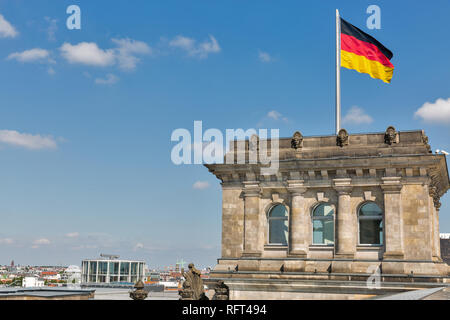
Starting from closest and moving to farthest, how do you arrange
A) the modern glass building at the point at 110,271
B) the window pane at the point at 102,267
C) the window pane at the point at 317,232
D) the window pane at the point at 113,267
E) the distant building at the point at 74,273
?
the window pane at the point at 317,232
the distant building at the point at 74,273
the modern glass building at the point at 110,271
the window pane at the point at 113,267
the window pane at the point at 102,267

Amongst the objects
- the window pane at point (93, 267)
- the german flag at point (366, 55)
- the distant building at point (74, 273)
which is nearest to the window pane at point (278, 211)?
the german flag at point (366, 55)

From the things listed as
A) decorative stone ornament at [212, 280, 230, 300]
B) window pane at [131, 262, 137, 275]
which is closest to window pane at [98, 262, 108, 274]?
window pane at [131, 262, 137, 275]

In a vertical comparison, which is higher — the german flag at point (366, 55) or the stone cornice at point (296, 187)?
the german flag at point (366, 55)

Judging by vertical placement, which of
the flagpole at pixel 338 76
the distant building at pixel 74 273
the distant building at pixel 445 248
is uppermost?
the flagpole at pixel 338 76

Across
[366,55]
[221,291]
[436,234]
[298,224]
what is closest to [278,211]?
[298,224]

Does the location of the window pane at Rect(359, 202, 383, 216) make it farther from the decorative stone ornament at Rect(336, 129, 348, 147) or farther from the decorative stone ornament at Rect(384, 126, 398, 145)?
the decorative stone ornament at Rect(336, 129, 348, 147)

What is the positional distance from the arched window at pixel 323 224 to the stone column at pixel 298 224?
0.46m

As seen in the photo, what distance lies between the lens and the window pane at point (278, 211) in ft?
110

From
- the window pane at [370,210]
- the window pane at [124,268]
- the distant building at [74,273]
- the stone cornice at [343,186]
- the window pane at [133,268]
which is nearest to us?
the window pane at [370,210]

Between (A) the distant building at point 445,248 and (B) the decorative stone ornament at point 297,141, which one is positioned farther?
Result: (A) the distant building at point 445,248

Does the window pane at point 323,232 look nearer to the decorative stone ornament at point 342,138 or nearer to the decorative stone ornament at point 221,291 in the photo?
the decorative stone ornament at point 342,138

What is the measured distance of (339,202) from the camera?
31703mm

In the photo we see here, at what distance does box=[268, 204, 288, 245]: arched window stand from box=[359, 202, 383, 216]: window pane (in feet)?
15.1
